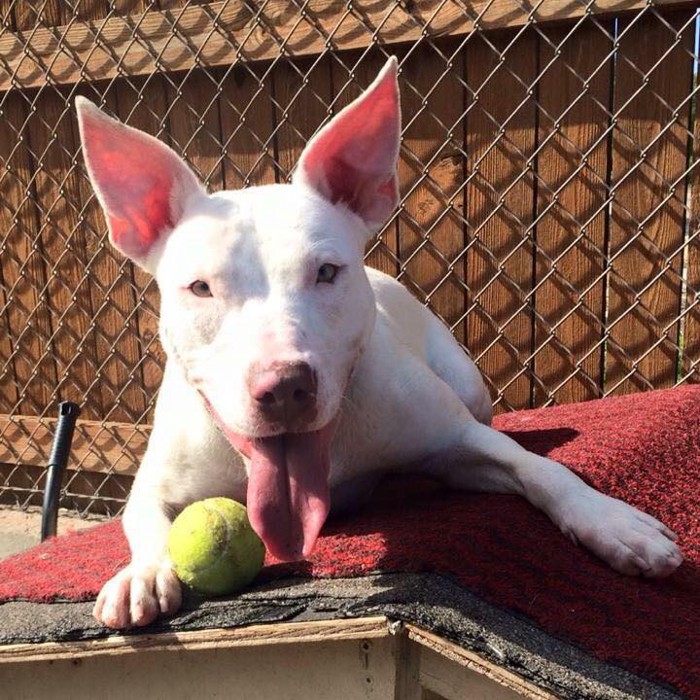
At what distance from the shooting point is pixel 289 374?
1.46 m

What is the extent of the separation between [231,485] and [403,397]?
19.9 inches

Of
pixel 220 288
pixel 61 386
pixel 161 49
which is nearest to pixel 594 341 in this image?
pixel 220 288

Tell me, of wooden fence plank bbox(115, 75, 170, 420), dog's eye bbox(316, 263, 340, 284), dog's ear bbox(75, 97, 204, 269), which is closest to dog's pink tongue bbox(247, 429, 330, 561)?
dog's eye bbox(316, 263, 340, 284)

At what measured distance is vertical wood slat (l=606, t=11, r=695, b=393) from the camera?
3.18m

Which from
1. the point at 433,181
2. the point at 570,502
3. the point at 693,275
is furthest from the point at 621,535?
the point at 433,181

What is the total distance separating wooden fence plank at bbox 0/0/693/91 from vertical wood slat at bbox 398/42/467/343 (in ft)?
0.57

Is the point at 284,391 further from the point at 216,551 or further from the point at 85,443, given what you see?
the point at 85,443

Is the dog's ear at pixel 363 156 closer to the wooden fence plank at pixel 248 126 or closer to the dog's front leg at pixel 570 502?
the dog's front leg at pixel 570 502

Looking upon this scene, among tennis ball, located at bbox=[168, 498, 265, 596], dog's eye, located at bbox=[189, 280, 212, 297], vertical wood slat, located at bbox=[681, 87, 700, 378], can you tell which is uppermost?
vertical wood slat, located at bbox=[681, 87, 700, 378]

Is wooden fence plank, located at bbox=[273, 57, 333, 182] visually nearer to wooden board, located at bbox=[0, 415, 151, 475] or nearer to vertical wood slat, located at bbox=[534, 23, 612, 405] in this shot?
vertical wood slat, located at bbox=[534, 23, 612, 405]

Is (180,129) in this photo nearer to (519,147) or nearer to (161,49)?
(161,49)

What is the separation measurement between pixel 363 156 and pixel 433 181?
65.4 inches

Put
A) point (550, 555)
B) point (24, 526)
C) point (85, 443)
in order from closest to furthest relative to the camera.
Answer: point (550, 555) → point (85, 443) → point (24, 526)

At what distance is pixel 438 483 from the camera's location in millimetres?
2273
